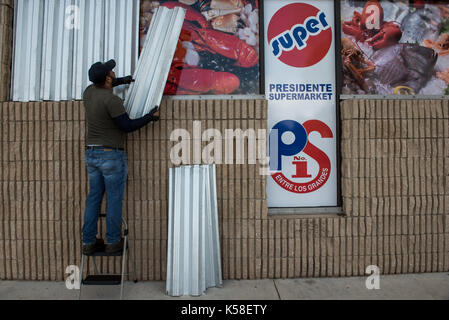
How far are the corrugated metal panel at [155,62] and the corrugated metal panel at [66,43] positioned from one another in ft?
0.97

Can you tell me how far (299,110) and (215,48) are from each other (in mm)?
1376

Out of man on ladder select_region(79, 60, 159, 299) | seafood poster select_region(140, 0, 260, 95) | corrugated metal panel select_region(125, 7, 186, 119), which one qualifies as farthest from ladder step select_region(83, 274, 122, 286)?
seafood poster select_region(140, 0, 260, 95)

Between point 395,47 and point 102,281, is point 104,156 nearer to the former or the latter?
point 102,281

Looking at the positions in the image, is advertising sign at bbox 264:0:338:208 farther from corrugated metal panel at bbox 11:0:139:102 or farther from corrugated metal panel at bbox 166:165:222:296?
corrugated metal panel at bbox 11:0:139:102

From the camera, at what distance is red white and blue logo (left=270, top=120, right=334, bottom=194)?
4.23 metres

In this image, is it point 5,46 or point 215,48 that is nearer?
point 5,46

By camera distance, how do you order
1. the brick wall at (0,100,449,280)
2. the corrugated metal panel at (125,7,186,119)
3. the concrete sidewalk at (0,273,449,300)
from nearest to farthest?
the concrete sidewalk at (0,273,449,300) → the corrugated metal panel at (125,7,186,119) → the brick wall at (0,100,449,280)

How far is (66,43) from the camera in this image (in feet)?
13.3

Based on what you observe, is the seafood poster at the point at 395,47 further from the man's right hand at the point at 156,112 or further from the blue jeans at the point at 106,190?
the blue jeans at the point at 106,190

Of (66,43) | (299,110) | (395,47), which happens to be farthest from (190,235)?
(395,47)

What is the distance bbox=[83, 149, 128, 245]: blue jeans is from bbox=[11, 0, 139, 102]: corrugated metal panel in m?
1.15

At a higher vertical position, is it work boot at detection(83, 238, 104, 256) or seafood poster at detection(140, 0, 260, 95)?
seafood poster at detection(140, 0, 260, 95)

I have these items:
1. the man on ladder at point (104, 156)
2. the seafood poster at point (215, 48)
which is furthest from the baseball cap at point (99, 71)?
the seafood poster at point (215, 48)

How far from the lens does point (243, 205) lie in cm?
397
